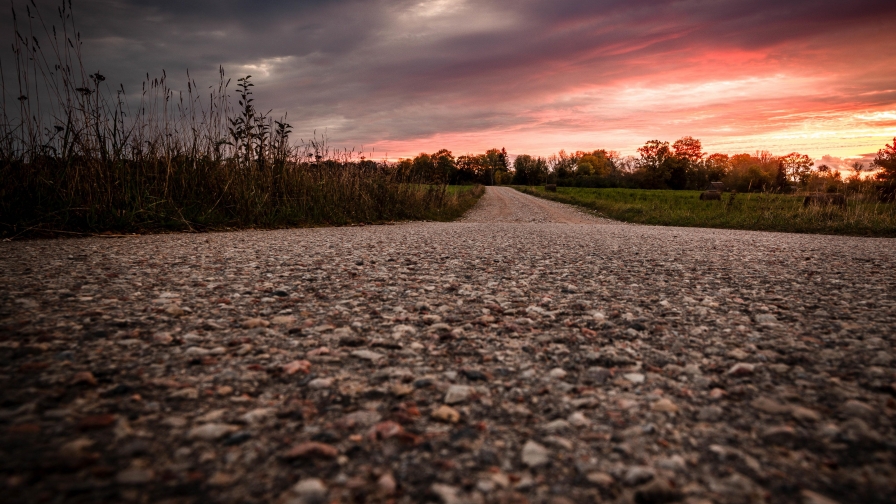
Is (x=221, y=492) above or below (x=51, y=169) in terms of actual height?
below

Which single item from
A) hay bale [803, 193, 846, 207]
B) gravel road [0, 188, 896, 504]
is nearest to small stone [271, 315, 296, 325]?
gravel road [0, 188, 896, 504]

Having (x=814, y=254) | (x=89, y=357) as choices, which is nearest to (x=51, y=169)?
(x=89, y=357)

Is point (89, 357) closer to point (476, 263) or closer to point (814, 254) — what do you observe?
point (476, 263)

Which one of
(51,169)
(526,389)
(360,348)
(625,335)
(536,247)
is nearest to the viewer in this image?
(526,389)

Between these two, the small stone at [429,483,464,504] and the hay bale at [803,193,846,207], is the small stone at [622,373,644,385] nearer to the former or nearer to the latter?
the small stone at [429,483,464,504]

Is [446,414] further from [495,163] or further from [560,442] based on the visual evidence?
[495,163]

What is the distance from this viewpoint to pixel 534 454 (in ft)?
4.99

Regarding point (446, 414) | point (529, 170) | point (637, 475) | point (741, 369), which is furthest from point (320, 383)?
point (529, 170)

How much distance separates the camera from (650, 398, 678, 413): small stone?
182 centimetres

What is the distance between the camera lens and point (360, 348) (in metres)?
2.42

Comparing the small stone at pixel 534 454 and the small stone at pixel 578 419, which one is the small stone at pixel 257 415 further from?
the small stone at pixel 578 419

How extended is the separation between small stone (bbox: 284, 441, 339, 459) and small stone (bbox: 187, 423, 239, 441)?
0.95 ft

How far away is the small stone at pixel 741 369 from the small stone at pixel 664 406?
57 cm

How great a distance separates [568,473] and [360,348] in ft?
4.52
